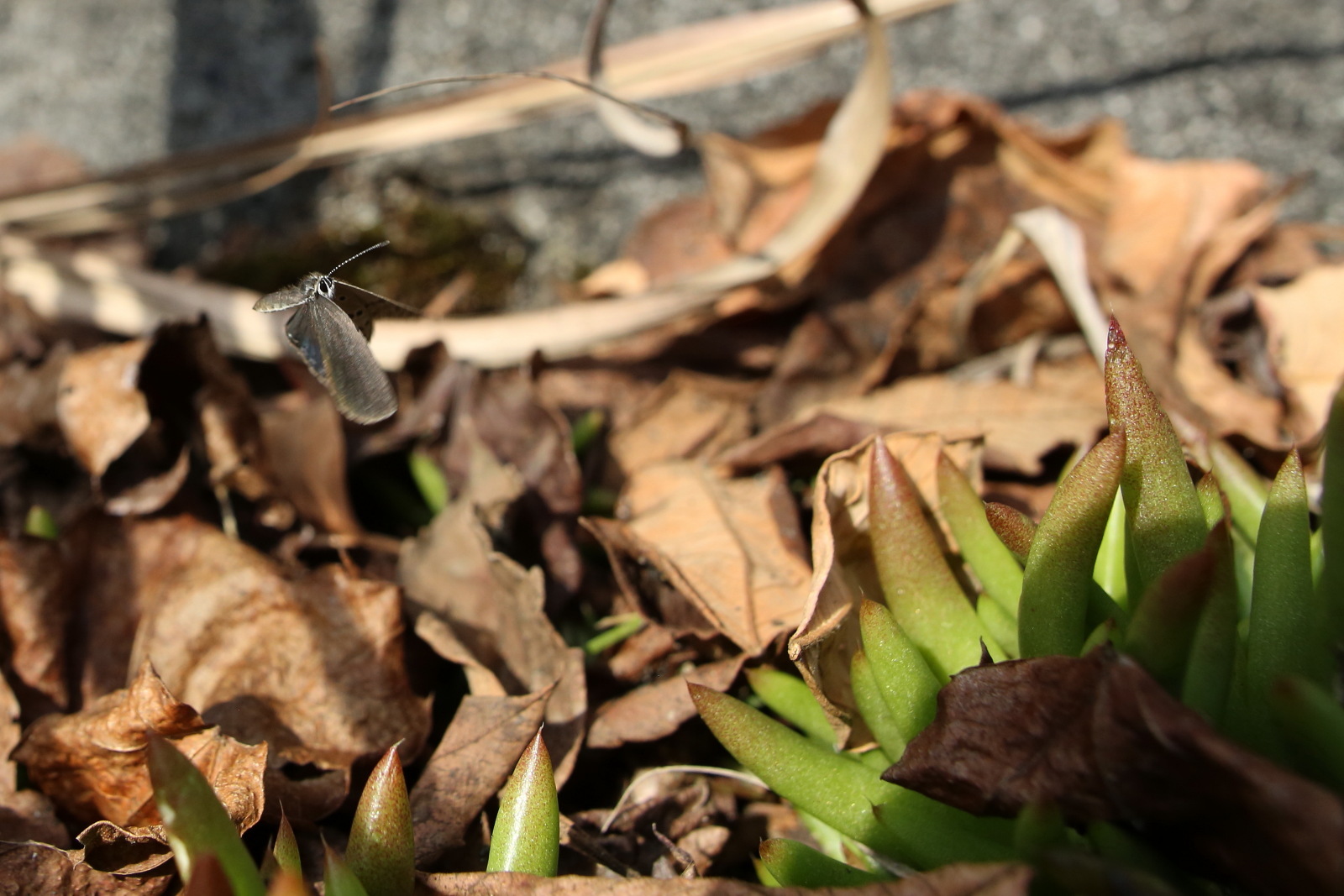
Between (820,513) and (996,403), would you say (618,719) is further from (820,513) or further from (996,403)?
(996,403)

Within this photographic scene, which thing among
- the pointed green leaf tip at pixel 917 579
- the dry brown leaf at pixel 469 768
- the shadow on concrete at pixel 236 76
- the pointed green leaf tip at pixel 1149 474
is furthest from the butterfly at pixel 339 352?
the shadow on concrete at pixel 236 76

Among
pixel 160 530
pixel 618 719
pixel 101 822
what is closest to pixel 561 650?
pixel 618 719

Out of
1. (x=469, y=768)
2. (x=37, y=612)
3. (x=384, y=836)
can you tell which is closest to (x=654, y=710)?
(x=469, y=768)

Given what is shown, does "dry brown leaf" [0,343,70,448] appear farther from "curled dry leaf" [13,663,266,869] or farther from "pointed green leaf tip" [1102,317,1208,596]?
"pointed green leaf tip" [1102,317,1208,596]

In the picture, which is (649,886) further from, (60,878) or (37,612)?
(37,612)

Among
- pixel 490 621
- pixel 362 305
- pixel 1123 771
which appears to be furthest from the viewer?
pixel 490 621

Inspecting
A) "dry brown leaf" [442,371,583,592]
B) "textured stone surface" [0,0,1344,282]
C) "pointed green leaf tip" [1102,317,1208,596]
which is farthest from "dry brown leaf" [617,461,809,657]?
"textured stone surface" [0,0,1344,282]

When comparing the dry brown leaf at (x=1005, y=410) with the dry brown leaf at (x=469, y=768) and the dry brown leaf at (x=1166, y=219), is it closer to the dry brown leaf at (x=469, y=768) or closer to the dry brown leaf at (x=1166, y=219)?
the dry brown leaf at (x=1166, y=219)
